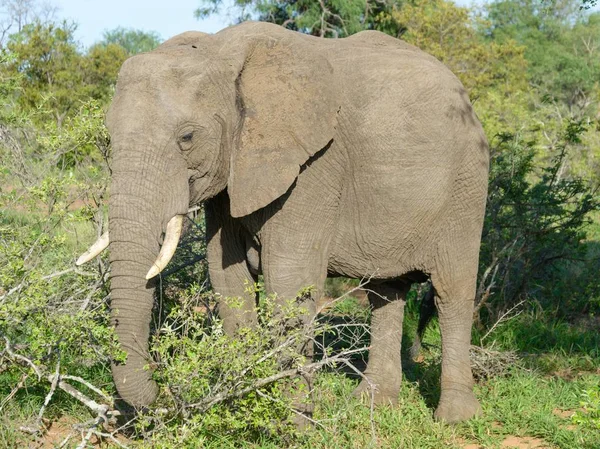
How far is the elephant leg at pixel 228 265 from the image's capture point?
16.4ft

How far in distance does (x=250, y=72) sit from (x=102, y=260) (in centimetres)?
188

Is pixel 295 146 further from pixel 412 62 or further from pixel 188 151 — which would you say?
pixel 412 62

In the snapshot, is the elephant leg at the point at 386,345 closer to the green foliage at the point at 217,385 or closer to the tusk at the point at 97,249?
the green foliage at the point at 217,385

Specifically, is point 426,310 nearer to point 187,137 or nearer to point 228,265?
point 228,265

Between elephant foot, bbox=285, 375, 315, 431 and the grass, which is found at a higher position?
elephant foot, bbox=285, 375, 315, 431

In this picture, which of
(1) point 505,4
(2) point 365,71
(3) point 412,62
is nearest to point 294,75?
(2) point 365,71

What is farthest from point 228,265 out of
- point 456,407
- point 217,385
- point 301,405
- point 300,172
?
point 456,407

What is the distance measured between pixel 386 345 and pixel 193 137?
214 centimetres

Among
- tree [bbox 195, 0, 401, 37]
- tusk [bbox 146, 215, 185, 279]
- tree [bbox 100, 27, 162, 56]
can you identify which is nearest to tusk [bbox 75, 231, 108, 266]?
tusk [bbox 146, 215, 185, 279]

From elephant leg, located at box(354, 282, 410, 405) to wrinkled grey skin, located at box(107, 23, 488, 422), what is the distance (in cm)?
1

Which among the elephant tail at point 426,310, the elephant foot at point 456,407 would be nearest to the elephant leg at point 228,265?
the elephant foot at point 456,407

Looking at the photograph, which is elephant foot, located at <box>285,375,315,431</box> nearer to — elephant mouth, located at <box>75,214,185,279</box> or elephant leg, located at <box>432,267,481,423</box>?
elephant leg, located at <box>432,267,481,423</box>

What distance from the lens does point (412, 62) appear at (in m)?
4.84

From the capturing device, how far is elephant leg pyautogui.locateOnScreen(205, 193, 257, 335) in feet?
16.4
